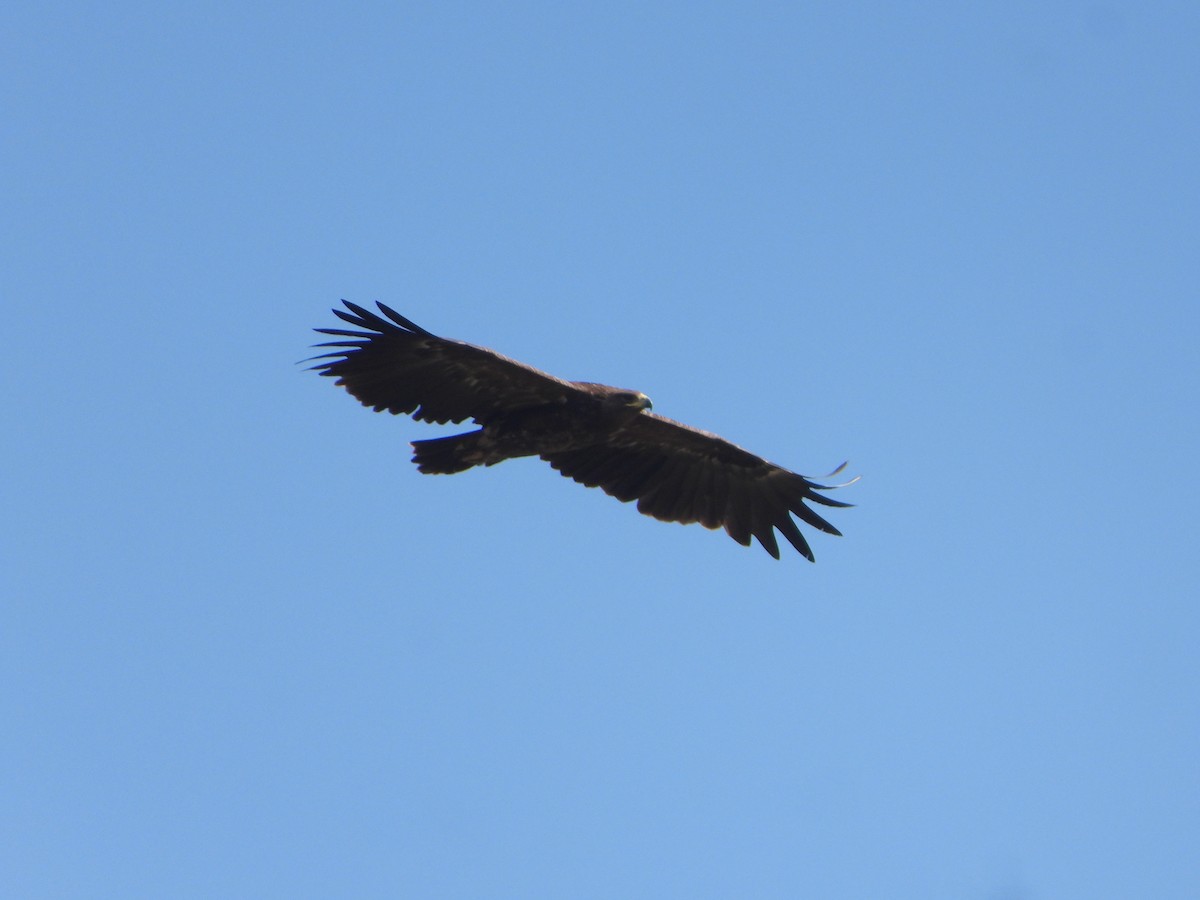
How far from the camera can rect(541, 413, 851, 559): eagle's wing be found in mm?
15680

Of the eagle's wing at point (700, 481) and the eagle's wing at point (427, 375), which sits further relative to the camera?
the eagle's wing at point (700, 481)

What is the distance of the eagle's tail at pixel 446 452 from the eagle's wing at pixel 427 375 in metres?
0.23

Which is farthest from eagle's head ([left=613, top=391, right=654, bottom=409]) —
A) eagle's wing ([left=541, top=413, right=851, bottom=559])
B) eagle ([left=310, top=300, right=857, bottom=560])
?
eagle's wing ([left=541, top=413, right=851, bottom=559])

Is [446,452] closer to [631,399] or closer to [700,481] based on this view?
[631,399]

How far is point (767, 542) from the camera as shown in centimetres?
1609

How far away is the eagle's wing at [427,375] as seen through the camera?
13.9 m

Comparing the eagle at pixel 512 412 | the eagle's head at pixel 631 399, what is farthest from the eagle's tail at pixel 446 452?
the eagle's head at pixel 631 399

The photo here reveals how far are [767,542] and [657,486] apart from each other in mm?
1216

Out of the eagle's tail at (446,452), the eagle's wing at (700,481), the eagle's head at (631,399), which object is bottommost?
the eagle's tail at (446,452)

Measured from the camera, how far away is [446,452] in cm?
1430

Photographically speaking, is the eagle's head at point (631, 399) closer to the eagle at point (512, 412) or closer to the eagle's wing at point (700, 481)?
the eagle at point (512, 412)

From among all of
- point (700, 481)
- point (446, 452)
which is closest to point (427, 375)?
point (446, 452)

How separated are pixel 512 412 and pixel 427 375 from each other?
2.70 feet

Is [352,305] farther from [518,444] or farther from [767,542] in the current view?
[767,542]
